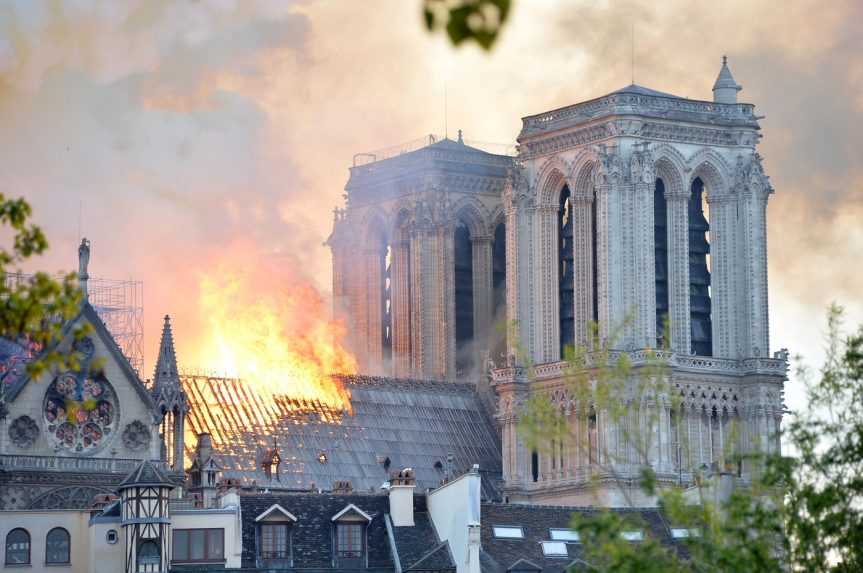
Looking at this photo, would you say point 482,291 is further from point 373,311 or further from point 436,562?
Answer: point 436,562

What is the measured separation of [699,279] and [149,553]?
5816 centimetres

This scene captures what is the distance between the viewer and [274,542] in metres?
105

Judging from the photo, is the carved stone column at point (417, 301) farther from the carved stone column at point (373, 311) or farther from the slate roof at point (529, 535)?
the slate roof at point (529, 535)

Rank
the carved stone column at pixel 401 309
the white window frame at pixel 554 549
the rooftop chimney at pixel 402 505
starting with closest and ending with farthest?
the rooftop chimney at pixel 402 505, the white window frame at pixel 554 549, the carved stone column at pixel 401 309

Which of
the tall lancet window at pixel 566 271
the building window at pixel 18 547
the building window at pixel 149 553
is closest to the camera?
the building window at pixel 149 553

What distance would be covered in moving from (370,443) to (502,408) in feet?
30.1

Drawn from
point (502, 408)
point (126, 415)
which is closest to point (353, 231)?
point (502, 408)

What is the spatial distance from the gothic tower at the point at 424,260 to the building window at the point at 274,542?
189 ft

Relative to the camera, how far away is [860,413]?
231 feet

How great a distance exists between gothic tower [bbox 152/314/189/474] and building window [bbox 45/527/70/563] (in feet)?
66.9

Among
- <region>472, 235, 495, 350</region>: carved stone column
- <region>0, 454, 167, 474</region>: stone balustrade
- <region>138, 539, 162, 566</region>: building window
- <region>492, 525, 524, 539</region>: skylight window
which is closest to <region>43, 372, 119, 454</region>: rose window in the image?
<region>0, 454, 167, 474</region>: stone balustrade

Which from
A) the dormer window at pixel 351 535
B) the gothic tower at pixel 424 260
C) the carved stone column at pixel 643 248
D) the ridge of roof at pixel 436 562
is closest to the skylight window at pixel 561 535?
the ridge of roof at pixel 436 562

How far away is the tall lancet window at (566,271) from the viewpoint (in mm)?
154875

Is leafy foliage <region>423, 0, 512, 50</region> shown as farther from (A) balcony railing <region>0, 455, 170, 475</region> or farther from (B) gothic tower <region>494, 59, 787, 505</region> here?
(B) gothic tower <region>494, 59, 787, 505</region>
